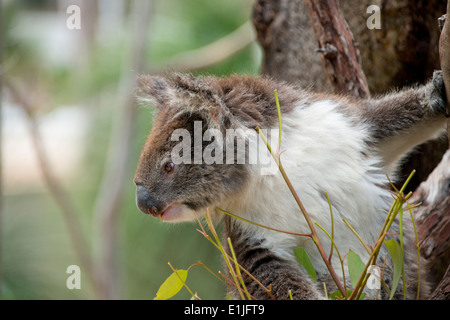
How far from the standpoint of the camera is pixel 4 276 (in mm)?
5023

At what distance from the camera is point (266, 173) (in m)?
2.08

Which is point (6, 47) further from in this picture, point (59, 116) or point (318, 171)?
point (59, 116)

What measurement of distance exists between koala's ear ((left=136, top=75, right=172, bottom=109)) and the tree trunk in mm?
→ 988

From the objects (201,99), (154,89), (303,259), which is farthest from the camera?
(154,89)

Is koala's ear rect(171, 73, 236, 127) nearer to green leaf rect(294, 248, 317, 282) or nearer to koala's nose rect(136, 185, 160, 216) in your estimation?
koala's nose rect(136, 185, 160, 216)

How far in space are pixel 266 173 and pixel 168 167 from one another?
36 cm

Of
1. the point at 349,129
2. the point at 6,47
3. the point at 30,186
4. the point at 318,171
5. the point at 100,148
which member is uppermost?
the point at 6,47

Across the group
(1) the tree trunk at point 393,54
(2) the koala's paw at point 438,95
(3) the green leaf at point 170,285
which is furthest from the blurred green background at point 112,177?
(3) the green leaf at point 170,285

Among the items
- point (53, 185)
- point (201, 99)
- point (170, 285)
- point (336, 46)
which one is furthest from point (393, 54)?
point (53, 185)

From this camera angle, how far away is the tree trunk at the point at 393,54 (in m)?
2.62

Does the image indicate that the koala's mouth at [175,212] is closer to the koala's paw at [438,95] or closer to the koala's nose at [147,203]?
the koala's nose at [147,203]

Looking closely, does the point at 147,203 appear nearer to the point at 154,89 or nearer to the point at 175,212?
the point at 175,212

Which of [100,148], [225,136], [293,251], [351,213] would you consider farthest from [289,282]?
[100,148]
